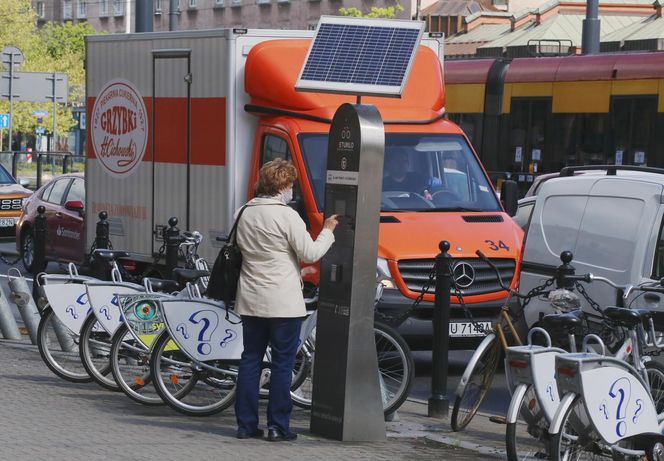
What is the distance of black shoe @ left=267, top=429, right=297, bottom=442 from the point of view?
8.54m

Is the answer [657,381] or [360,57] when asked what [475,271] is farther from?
[657,381]

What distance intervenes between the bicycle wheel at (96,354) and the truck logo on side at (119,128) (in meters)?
4.59

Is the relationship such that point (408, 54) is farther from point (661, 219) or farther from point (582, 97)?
point (582, 97)

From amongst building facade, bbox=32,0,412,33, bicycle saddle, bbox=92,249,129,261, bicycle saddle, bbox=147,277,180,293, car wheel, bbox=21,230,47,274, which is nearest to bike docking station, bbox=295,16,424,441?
bicycle saddle, bbox=147,277,180,293

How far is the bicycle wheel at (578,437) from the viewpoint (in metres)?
7.05

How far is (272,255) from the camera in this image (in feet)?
27.7

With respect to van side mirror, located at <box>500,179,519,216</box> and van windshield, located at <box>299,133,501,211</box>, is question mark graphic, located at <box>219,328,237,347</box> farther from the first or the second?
van side mirror, located at <box>500,179,519,216</box>

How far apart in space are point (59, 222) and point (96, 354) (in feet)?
33.0

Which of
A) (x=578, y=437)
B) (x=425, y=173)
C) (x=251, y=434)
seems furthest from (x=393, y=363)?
(x=425, y=173)

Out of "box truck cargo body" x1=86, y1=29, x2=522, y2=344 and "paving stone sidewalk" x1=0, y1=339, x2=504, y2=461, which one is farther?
"box truck cargo body" x1=86, y1=29, x2=522, y2=344

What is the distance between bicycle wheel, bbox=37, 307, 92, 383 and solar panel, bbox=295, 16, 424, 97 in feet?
8.70

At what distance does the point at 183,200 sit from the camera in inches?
560

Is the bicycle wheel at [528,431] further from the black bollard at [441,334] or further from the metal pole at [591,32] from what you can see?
the metal pole at [591,32]

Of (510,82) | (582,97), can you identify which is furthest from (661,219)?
(510,82)
